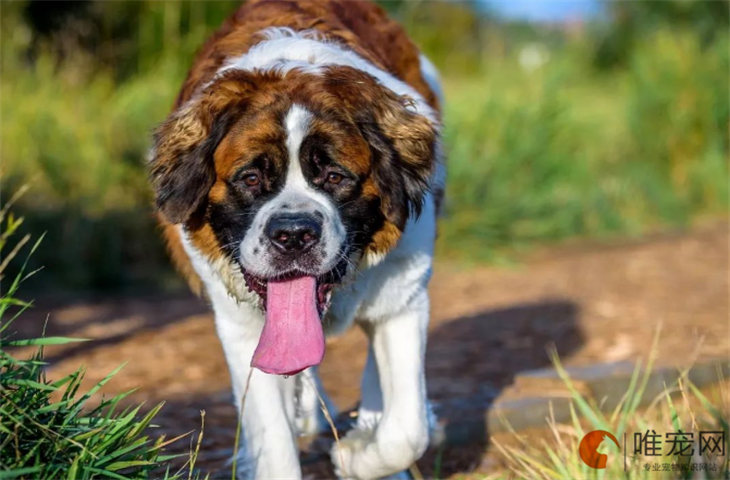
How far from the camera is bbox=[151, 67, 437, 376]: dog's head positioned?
3.73 metres

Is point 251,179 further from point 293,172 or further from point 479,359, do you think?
point 479,359

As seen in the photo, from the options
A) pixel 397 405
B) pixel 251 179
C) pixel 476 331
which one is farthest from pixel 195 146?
pixel 476 331

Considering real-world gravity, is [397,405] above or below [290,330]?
below

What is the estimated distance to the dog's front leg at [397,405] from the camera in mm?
4082

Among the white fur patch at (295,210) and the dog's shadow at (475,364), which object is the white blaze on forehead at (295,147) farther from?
the dog's shadow at (475,364)

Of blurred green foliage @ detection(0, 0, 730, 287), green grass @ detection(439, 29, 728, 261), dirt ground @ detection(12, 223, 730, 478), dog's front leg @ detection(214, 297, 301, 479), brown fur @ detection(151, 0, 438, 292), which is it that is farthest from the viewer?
green grass @ detection(439, 29, 728, 261)

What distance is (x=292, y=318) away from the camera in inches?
149

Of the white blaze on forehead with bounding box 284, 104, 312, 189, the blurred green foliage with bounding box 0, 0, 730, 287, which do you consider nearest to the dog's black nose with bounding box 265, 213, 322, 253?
the white blaze on forehead with bounding box 284, 104, 312, 189

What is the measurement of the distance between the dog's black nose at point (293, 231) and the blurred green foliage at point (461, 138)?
4.94 meters

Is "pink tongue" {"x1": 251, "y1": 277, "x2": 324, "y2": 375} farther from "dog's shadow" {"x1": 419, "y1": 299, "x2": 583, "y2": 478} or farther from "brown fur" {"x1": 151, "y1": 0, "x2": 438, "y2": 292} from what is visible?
"dog's shadow" {"x1": 419, "y1": 299, "x2": 583, "y2": 478}

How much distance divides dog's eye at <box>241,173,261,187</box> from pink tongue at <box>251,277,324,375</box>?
0.34m

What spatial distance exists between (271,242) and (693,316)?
14.2 ft

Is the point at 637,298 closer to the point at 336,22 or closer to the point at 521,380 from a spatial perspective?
the point at 521,380

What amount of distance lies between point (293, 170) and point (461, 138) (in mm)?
6768
